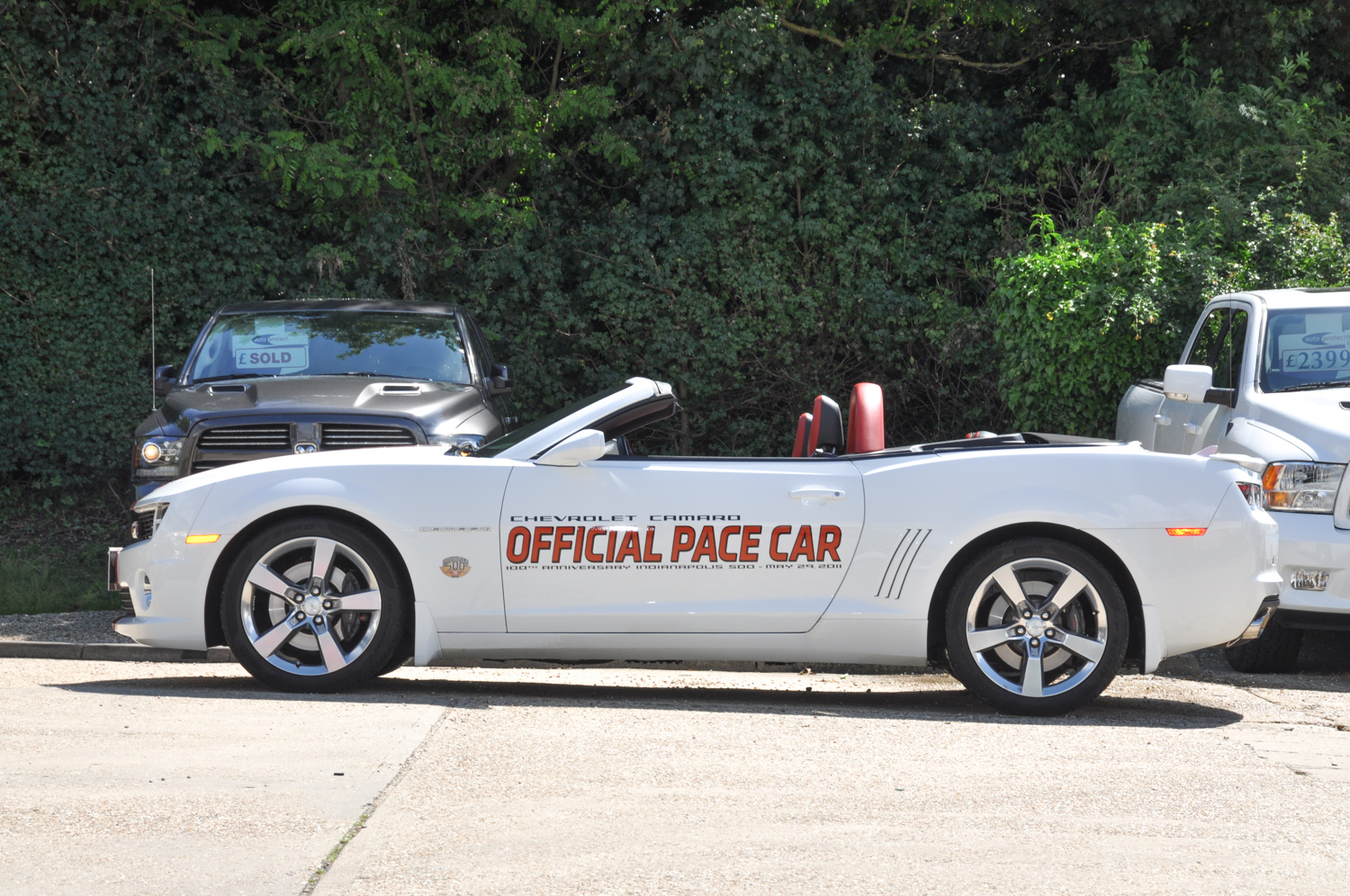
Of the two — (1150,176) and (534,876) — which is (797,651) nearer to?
(534,876)

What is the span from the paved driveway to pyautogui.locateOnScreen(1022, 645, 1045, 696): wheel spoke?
0.14 metres

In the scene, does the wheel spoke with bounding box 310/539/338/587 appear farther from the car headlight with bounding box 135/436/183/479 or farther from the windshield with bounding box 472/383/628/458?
the car headlight with bounding box 135/436/183/479

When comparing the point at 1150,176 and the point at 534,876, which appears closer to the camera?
the point at 534,876

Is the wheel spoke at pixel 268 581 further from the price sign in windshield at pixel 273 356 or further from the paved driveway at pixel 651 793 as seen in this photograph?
the price sign in windshield at pixel 273 356

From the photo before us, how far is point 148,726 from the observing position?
595 cm

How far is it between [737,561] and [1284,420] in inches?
138

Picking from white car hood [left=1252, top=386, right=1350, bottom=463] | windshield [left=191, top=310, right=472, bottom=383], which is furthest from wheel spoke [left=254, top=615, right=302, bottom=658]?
white car hood [left=1252, top=386, right=1350, bottom=463]

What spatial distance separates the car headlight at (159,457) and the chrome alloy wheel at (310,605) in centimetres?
262

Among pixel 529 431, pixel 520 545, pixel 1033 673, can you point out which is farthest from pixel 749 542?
pixel 1033 673

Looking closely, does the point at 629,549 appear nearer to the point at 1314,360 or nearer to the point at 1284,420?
the point at 1284,420

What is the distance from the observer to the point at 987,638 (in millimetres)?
6355

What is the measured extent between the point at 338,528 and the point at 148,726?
1.15 meters

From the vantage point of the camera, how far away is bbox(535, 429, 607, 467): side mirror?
6477mm

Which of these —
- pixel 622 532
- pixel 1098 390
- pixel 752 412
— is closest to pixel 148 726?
pixel 622 532
